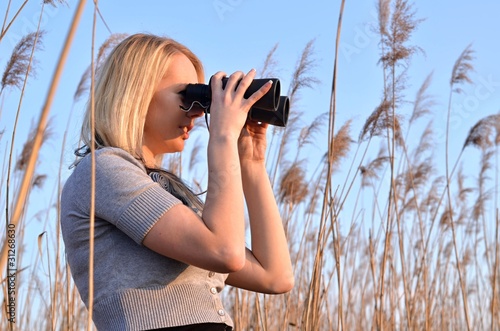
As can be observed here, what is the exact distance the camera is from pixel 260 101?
1.30m

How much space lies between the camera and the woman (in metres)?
1.07

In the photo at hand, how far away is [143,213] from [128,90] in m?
0.29

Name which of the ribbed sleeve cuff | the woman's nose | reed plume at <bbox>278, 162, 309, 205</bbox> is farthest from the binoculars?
reed plume at <bbox>278, 162, 309, 205</bbox>

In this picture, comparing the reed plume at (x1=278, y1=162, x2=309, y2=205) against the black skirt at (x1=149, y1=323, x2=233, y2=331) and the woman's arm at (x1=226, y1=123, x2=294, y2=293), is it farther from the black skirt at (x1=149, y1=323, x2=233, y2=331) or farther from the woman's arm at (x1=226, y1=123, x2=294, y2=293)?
the black skirt at (x1=149, y1=323, x2=233, y2=331)

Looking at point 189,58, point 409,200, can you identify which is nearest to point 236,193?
point 189,58

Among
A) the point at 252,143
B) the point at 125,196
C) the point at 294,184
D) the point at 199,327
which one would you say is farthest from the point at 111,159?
the point at 294,184

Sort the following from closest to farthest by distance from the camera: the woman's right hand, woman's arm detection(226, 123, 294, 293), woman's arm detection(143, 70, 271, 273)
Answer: woman's arm detection(143, 70, 271, 273) < the woman's right hand < woman's arm detection(226, 123, 294, 293)

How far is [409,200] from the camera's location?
3682 millimetres

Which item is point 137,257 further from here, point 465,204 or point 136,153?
point 465,204

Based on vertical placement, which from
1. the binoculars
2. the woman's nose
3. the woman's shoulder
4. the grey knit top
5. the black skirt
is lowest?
the black skirt

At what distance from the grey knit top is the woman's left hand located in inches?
14.1

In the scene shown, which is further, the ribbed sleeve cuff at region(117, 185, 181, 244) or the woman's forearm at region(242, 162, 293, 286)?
the woman's forearm at region(242, 162, 293, 286)

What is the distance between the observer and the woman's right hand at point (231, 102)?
1177 mm

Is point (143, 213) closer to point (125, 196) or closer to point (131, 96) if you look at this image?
point (125, 196)
